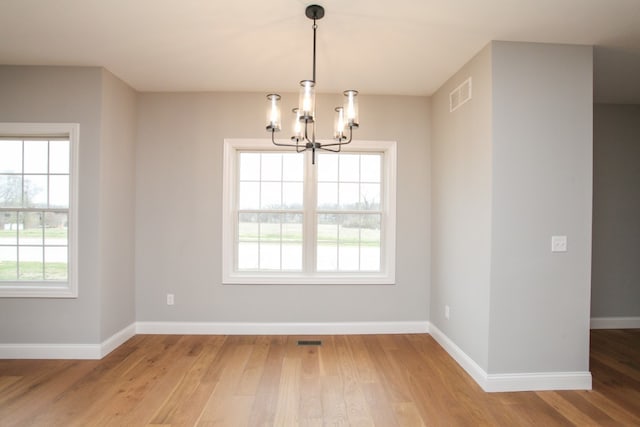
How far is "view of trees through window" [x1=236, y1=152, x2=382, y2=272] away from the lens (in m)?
4.18

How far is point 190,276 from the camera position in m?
4.00

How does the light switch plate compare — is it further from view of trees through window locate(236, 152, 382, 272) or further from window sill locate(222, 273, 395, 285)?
view of trees through window locate(236, 152, 382, 272)

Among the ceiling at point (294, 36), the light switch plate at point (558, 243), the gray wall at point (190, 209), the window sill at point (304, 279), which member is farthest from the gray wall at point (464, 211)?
the gray wall at point (190, 209)

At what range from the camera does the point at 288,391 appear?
2750mm

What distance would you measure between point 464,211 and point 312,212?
1671 mm

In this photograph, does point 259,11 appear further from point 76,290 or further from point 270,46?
point 76,290

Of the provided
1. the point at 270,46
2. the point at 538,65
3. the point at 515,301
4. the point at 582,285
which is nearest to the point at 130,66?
the point at 270,46

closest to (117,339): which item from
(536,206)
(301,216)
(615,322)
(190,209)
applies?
(190,209)

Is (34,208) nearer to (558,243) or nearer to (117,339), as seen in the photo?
(117,339)

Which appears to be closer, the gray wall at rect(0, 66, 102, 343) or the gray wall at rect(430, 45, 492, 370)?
the gray wall at rect(430, 45, 492, 370)

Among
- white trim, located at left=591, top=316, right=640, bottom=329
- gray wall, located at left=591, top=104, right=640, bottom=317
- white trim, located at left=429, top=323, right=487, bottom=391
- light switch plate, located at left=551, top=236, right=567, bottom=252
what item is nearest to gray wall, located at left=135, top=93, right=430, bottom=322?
white trim, located at left=429, top=323, right=487, bottom=391

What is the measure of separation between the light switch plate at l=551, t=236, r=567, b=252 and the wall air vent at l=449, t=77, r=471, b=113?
138 cm

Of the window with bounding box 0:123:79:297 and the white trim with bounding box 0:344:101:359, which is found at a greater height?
the window with bounding box 0:123:79:297

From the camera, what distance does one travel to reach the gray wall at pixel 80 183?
11.0ft
